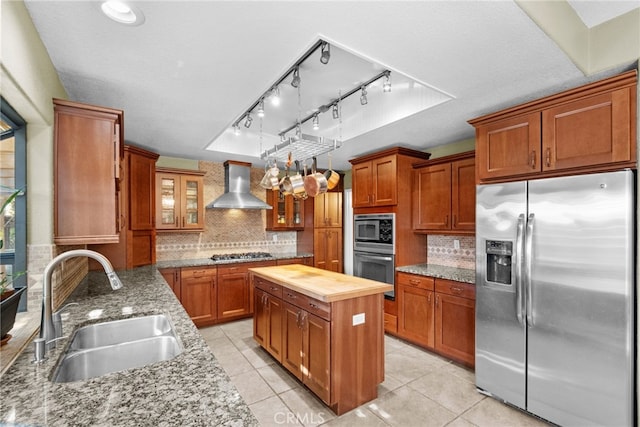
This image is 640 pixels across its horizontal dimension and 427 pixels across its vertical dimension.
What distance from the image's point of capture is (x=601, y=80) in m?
1.96

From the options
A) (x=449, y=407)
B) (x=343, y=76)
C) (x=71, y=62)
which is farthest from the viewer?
(x=343, y=76)

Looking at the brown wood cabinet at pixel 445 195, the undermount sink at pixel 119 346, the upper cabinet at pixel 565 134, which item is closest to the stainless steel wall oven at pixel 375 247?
the brown wood cabinet at pixel 445 195

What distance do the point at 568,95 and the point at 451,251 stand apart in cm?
215

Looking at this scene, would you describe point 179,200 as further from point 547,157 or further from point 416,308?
point 547,157

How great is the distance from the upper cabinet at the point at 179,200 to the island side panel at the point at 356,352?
9.94 feet

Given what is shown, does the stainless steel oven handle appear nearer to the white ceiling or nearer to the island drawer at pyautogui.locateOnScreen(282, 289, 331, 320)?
the island drawer at pyautogui.locateOnScreen(282, 289, 331, 320)

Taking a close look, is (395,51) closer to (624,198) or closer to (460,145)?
(624,198)

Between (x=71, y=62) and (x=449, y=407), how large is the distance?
11.9 ft

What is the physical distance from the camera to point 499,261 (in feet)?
8.07

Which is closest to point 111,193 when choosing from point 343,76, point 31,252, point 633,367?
point 31,252

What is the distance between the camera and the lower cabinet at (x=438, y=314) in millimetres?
2986

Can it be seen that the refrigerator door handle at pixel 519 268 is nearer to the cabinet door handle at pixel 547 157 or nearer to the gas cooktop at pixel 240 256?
the cabinet door handle at pixel 547 157

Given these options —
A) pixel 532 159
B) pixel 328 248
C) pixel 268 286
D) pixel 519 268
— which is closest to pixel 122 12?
pixel 268 286

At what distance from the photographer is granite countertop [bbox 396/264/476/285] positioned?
3.08 m
